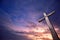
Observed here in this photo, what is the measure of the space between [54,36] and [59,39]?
28 centimetres

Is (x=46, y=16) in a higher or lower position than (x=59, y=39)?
higher

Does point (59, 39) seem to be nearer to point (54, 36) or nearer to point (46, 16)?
point (54, 36)

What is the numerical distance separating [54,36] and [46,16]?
160 centimetres

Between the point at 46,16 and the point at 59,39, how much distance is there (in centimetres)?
185

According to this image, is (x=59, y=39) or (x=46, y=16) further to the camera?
Result: (x=46, y=16)

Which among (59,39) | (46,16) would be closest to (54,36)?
(59,39)

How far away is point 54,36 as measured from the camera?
3.87 metres

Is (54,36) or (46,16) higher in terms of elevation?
(46,16)

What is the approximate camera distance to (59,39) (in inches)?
144

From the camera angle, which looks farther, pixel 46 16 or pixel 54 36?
pixel 46 16
